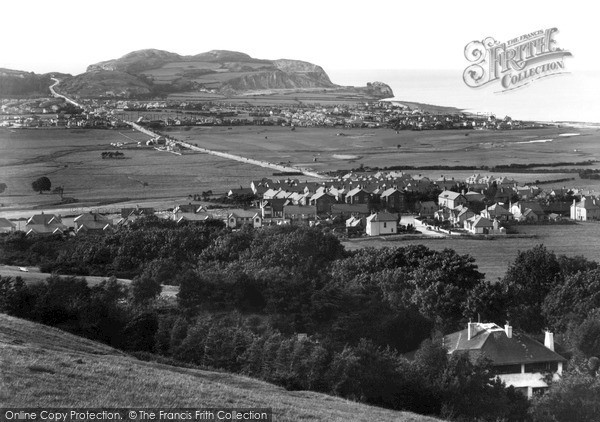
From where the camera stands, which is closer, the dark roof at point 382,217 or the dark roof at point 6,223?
the dark roof at point 6,223

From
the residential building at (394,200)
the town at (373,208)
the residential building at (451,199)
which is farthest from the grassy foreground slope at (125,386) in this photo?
the residential building at (451,199)

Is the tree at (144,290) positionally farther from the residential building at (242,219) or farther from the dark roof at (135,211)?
the dark roof at (135,211)

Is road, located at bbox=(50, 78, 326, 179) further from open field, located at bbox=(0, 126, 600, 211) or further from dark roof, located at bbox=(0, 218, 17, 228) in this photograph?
dark roof, located at bbox=(0, 218, 17, 228)

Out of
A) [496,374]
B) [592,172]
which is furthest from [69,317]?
[592,172]

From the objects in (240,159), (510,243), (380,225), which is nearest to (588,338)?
(510,243)

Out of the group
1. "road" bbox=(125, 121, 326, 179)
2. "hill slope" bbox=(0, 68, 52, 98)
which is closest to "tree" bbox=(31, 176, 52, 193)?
"road" bbox=(125, 121, 326, 179)

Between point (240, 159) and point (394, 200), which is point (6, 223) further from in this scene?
point (240, 159)
